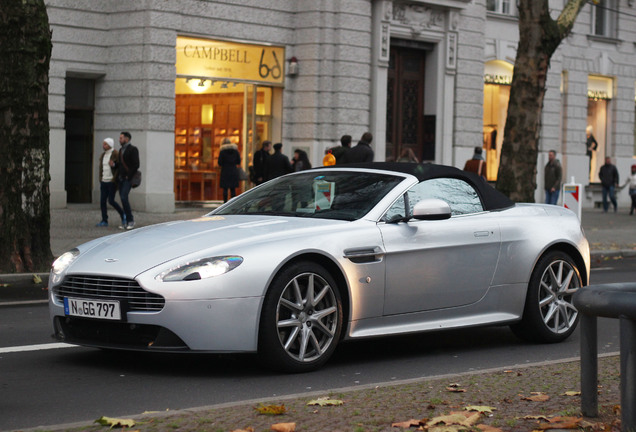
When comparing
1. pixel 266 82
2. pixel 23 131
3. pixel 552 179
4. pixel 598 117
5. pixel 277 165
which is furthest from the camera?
pixel 598 117

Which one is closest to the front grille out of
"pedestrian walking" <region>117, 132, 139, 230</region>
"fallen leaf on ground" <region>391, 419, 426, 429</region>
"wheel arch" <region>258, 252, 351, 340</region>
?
"wheel arch" <region>258, 252, 351, 340</region>

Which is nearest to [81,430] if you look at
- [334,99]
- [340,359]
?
[340,359]

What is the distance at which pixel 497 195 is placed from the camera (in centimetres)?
944

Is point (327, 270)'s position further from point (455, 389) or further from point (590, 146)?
point (590, 146)

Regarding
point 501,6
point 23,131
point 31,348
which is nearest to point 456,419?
point 31,348

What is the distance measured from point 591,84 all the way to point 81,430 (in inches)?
1396

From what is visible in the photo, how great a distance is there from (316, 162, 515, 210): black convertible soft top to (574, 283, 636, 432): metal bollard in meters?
3.31

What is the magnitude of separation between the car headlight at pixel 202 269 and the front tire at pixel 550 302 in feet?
9.62

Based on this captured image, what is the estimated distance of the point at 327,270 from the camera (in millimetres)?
7762

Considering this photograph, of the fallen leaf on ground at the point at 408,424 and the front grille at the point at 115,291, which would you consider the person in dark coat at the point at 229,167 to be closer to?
the front grille at the point at 115,291

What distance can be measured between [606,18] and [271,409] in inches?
1408

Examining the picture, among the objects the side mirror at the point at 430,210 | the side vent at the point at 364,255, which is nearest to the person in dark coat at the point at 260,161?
the side mirror at the point at 430,210

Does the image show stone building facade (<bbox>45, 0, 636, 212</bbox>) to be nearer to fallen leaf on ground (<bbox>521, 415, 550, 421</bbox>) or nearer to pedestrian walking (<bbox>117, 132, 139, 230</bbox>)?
pedestrian walking (<bbox>117, 132, 139, 230</bbox>)

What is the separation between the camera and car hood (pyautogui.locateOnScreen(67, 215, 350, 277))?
7309 millimetres
